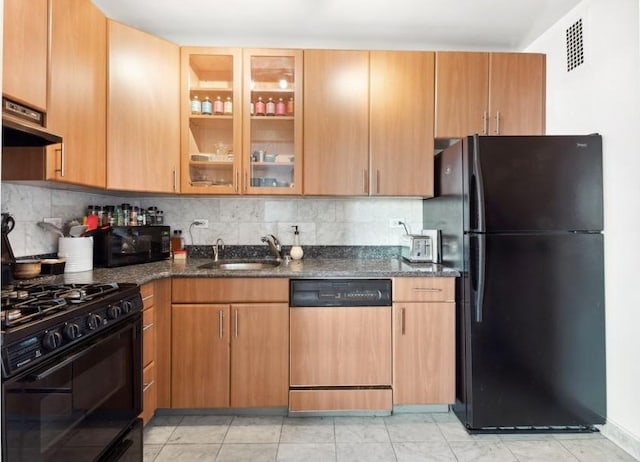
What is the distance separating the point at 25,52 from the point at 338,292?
1809 mm

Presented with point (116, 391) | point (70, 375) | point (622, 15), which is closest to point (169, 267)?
point (116, 391)

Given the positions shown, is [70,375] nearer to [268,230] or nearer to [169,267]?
[169,267]

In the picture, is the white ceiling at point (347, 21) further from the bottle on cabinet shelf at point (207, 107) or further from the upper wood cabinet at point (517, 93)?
the bottle on cabinet shelf at point (207, 107)

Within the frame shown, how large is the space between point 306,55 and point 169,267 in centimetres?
161

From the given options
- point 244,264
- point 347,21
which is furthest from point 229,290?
point 347,21

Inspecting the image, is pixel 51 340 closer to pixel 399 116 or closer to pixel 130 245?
pixel 130 245

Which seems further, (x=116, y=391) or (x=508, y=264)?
(x=508, y=264)

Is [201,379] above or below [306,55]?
below

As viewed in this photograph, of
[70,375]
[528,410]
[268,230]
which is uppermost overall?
[268,230]

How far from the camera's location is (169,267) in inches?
87.0

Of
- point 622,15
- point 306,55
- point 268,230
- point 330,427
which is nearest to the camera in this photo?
point 622,15

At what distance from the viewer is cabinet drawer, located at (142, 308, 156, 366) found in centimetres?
188

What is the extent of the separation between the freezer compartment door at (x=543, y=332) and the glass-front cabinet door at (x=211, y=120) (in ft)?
5.33

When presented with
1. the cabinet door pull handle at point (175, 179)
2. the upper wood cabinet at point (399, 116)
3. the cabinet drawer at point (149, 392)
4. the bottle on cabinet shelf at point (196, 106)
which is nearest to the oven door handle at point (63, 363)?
the cabinet drawer at point (149, 392)
